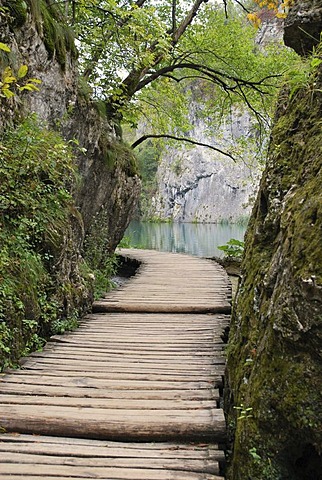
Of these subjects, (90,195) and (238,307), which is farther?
(90,195)

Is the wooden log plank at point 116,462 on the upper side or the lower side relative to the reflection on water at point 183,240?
upper

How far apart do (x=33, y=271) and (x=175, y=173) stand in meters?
72.4

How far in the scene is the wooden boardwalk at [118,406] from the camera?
2346 millimetres

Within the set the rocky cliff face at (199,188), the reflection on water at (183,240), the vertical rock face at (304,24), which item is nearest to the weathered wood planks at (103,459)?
the vertical rock face at (304,24)

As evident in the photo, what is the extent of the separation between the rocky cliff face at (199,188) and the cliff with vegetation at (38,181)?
63.6 meters

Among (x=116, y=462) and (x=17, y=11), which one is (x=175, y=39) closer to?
(x=17, y=11)

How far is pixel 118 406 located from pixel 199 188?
7257 centimetres

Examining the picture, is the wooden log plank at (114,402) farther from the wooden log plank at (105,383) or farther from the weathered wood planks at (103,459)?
the weathered wood planks at (103,459)

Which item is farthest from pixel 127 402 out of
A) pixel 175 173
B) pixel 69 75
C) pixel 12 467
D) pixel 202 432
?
pixel 175 173

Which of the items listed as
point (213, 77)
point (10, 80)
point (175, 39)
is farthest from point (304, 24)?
point (213, 77)

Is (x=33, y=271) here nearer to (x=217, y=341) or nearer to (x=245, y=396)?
(x=217, y=341)

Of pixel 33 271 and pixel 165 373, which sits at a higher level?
pixel 33 271

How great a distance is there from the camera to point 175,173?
249ft

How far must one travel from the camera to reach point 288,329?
1.86m
